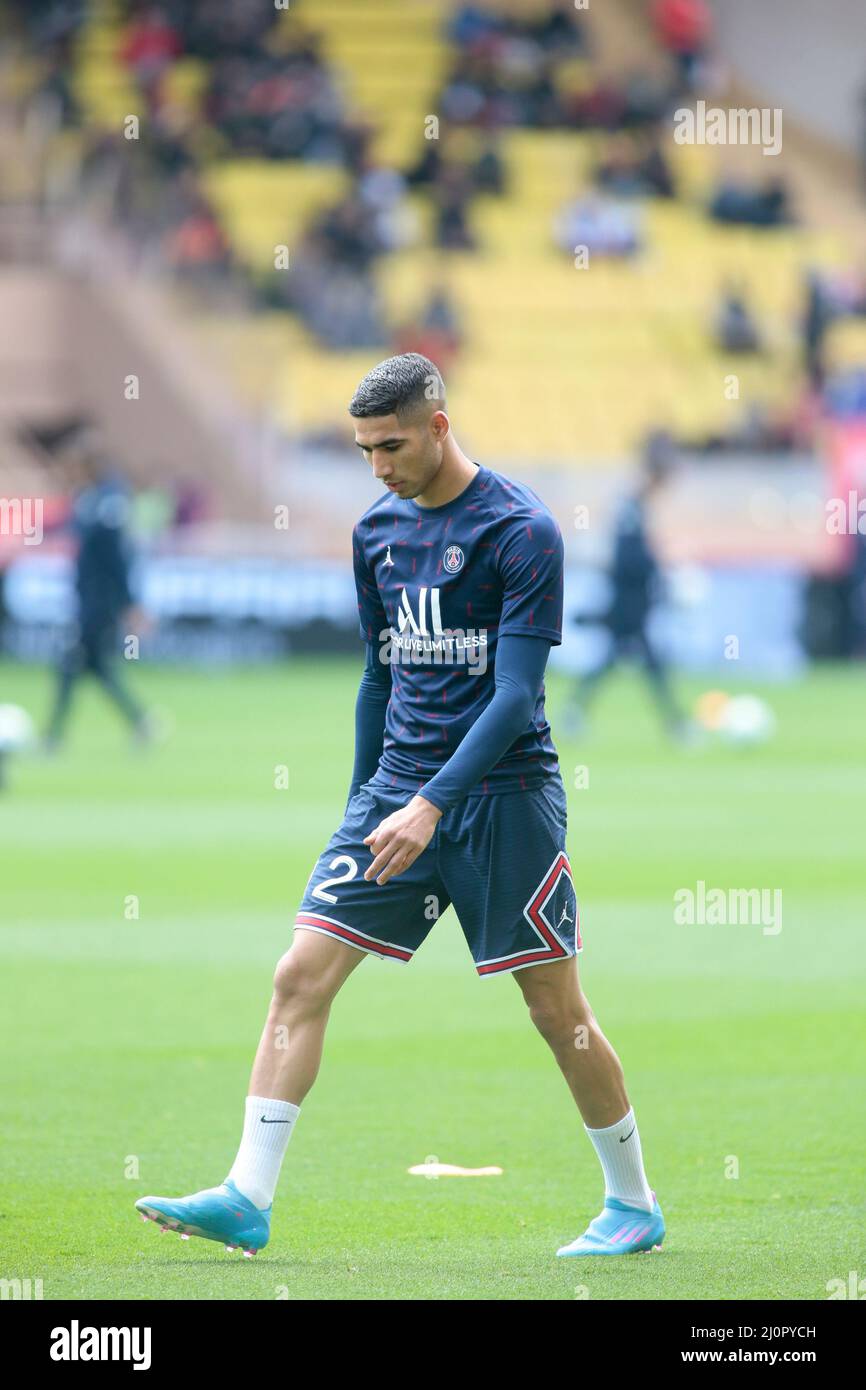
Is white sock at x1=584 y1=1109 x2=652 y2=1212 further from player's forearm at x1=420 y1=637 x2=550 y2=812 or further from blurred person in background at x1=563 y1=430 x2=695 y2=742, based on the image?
blurred person in background at x1=563 y1=430 x2=695 y2=742

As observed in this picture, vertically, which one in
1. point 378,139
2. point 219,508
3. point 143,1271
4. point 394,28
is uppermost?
point 394,28

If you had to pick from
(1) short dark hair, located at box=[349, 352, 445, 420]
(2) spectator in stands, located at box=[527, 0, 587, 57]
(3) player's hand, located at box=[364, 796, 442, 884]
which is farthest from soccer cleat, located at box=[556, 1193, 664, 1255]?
(2) spectator in stands, located at box=[527, 0, 587, 57]

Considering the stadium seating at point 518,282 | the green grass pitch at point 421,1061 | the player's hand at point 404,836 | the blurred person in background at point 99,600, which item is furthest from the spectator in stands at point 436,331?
the player's hand at point 404,836

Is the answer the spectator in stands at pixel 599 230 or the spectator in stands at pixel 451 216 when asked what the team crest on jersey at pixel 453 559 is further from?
the spectator in stands at pixel 599 230

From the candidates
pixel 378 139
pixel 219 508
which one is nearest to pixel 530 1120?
pixel 219 508

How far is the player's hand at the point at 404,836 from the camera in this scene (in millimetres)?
5438

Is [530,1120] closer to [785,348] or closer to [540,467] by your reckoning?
[540,467]

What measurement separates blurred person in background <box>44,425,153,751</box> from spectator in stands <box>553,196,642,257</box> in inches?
741

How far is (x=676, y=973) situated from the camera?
1012 cm

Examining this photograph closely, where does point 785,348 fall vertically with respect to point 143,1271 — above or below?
above

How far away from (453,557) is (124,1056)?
11.2ft

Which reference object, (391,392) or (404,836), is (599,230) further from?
(404,836)

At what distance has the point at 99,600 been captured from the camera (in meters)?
19.1

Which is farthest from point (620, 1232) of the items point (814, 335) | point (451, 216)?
point (451, 216)
